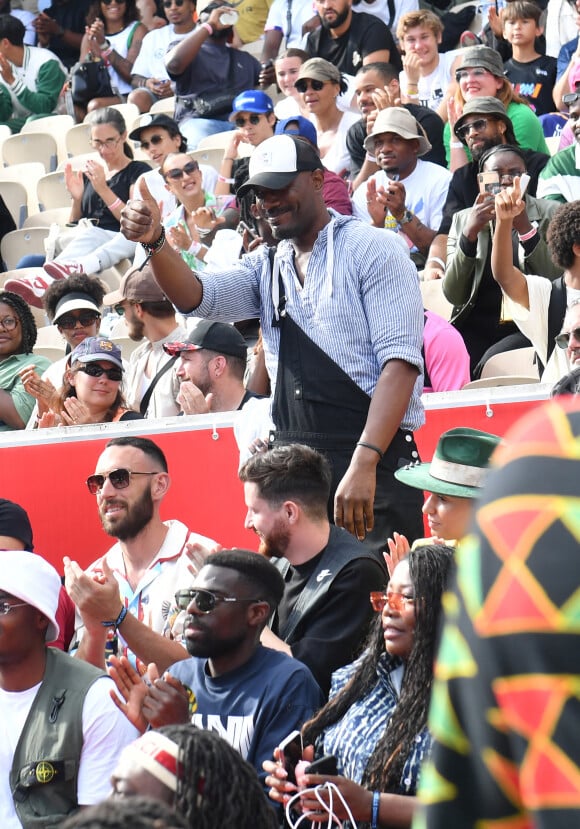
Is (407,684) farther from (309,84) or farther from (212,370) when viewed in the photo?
(309,84)

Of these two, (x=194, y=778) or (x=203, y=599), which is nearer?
(x=194, y=778)

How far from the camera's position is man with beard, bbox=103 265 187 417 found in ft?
22.3

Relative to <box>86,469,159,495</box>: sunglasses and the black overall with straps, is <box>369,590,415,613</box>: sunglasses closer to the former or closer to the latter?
the black overall with straps

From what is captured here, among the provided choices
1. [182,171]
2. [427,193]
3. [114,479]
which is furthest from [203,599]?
[182,171]

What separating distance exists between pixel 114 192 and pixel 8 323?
12.6 ft

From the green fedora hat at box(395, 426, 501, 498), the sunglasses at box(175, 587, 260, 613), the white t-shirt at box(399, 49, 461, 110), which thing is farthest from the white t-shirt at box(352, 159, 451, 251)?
the sunglasses at box(175, 587, 260, 613)

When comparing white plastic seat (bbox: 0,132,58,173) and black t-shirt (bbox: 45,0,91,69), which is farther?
black t-shirt (bbox: 45,0,91,69)

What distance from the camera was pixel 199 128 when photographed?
12.8m

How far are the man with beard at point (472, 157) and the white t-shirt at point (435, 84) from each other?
2.84 metres

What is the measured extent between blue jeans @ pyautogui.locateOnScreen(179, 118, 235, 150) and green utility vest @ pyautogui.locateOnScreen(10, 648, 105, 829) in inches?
352

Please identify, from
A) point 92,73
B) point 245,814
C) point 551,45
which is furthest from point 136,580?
point 92,73

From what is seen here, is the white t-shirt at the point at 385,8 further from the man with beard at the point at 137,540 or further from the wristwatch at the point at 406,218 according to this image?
the man with beard at the point at 137,540

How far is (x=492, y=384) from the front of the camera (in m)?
6.18

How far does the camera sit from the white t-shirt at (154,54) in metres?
14.5
